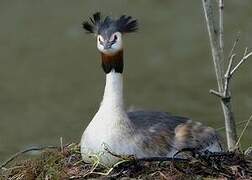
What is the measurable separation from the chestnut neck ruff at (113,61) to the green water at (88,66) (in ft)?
22.2

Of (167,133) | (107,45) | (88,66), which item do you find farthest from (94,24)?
(88,66)

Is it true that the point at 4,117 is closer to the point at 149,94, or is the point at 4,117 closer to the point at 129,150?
the point at 149,94

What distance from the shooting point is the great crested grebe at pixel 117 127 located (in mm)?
8391

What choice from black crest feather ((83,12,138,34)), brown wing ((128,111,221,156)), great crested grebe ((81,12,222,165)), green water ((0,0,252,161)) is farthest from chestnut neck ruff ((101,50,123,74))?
green water ((0,0,252,161))

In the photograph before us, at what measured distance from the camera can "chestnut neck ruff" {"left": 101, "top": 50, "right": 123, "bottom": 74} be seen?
27.9ft

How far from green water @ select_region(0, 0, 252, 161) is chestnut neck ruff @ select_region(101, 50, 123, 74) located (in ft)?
22.2

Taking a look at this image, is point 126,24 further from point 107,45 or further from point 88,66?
point 88,66

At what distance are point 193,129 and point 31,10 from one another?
1046 centimetres

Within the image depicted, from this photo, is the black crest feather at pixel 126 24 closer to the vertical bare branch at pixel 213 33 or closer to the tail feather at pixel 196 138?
the vertical bare branch at pixel 213 33

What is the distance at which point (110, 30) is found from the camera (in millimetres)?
8586

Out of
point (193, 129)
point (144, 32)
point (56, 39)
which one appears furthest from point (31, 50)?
point (193, 129)

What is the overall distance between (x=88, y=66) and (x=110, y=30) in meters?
9.24

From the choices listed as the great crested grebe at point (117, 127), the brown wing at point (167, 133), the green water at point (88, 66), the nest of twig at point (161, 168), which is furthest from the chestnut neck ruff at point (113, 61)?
the green water at point (88, 66)

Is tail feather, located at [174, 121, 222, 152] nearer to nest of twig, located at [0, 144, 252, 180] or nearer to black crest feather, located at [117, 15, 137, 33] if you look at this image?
nest of twig, located at [0, 144, 252, 180]
